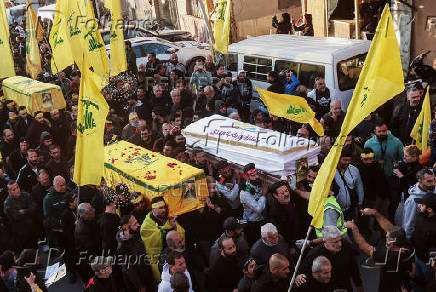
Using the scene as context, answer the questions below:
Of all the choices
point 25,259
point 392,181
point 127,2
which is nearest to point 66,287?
point 25,259

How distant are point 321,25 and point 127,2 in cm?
1861

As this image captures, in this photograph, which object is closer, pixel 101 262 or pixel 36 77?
pixel 101 262

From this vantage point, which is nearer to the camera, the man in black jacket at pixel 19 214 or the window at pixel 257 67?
the man in black jacket at pixel 19 214

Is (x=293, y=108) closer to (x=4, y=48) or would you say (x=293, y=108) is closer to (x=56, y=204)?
(x=56, y=204)

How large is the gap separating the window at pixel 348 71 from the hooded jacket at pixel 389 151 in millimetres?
2883

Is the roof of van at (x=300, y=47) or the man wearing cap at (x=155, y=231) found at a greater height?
the roof of van at (x=300, y=47)

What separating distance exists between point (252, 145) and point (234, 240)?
2.24 meters

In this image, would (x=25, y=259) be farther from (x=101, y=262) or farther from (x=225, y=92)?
(x=225, y=92)

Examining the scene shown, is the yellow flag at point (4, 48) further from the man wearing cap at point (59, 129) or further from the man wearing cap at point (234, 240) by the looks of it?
the man wearing cap at point (234, 240)

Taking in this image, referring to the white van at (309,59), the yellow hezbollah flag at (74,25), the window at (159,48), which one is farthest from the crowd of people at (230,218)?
the window at (159,48)

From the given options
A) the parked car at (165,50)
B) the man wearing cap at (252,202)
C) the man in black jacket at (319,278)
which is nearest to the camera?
the man in black jacket at (319,278)

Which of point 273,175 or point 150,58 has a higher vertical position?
point 150,58

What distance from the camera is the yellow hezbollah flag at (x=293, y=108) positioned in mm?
7344

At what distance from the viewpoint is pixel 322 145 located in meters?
7.52
